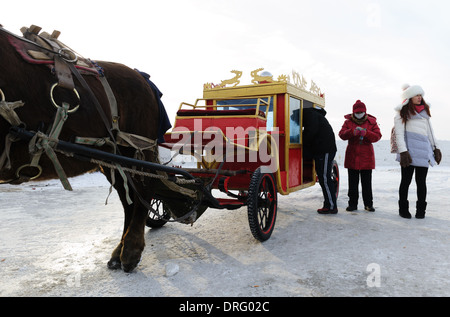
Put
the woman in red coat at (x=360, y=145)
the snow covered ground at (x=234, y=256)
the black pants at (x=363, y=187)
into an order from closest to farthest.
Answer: the snow covered ground at (x=234, y=256)
the woman in red coat at (x=360, y=145)
the black pants at (x=363, y=187)

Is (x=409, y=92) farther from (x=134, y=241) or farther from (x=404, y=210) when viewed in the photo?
(x=134, y=241)

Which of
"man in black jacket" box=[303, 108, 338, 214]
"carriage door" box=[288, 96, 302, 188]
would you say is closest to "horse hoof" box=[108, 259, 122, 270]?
"carriage door" box=[288, 96, 302, 188]

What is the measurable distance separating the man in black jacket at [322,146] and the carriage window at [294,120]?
0.69ft

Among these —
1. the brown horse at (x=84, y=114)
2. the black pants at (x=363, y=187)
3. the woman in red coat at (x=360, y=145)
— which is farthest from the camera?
the black pants at (x=363, y=187)

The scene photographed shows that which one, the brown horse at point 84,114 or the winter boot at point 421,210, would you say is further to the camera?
the winter boot at point 421,210

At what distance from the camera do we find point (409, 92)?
463 centimetres

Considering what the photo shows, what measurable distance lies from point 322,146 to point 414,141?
4.45 feet

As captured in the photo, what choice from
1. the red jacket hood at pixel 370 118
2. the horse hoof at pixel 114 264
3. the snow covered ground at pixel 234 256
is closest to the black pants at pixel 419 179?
the snow covered ground at pixel 234 256

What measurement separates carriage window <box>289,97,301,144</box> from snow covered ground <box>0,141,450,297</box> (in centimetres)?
126

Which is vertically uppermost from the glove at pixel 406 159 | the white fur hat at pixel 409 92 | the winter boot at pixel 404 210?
the white fur hat at pixel 409 92

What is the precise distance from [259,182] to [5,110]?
2450mm

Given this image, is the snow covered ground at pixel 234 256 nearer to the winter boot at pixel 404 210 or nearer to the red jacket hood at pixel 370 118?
the winter boot at pixel 404 210

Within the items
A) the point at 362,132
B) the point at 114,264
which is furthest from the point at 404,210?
the point at 114,264

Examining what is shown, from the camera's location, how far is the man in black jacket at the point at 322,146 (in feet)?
16.1
